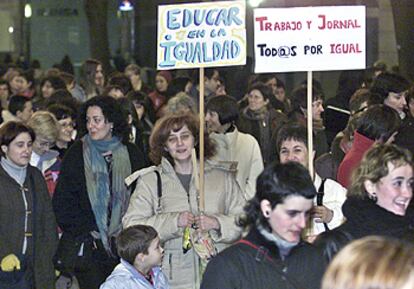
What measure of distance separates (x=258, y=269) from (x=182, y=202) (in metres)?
2.85

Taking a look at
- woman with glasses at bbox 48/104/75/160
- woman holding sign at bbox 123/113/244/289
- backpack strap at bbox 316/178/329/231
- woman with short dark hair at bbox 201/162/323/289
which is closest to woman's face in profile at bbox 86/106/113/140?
woman holding sign at bbox 123/113/244/289

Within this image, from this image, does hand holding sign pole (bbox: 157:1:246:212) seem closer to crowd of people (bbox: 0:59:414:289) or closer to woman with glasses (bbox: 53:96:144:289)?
crowd of people (bbox: 0:59:414:289)

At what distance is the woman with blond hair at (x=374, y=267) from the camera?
3.27 metres

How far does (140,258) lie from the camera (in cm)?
792

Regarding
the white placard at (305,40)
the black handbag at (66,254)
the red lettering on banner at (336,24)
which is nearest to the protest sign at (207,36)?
the white placard at (305,40)

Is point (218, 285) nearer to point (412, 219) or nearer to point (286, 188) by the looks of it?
point (286, 188)

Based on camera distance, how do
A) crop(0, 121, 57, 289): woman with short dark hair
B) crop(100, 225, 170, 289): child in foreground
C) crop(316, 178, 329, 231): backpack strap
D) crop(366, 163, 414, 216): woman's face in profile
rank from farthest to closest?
crop(0, 121, 57, 289): woman with short dark hair → crop(316, 178, 329, 231): backpack strap → crop(100, 225, 170, 289): child in foreground → crop(366, 163, 414, 216): woman's face in profile

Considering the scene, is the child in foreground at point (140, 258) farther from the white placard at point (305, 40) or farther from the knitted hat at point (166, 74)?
the knitted hat at point (166, 74)

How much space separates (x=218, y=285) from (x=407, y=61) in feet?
35.6

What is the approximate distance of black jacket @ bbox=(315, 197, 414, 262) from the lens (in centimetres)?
591

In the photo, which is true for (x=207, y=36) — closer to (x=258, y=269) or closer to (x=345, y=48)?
(x=345, y=48)

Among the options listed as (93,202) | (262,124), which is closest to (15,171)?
(93,202)

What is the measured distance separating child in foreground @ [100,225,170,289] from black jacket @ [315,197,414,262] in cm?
212

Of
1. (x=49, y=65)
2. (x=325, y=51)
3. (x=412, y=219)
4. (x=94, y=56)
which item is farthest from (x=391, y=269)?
(x=49, y=65)
